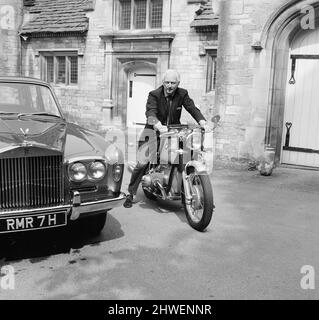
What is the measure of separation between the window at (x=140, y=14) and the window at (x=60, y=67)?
221cm

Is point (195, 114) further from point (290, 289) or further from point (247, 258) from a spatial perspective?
point (290, 289)

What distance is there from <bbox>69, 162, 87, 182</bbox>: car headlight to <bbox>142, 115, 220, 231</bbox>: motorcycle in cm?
144

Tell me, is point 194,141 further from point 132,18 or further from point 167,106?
point 132,18

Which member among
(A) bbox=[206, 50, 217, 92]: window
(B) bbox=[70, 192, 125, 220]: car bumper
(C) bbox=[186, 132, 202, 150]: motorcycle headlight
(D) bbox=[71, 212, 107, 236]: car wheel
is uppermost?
(A) bbox=[206, 50, 217, 92]: window

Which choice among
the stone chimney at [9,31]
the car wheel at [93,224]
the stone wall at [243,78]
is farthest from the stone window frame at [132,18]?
the car wheel at [93,224]

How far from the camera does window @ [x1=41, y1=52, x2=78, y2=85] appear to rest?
602 inches

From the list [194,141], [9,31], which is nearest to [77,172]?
Result: [194,141]

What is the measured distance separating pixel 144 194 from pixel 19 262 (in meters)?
3.17

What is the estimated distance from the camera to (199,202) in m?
5.52

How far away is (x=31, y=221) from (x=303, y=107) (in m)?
6.85

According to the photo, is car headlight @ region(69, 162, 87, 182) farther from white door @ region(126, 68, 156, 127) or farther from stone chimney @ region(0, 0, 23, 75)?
stone chimney @ region(0, 0, 23, 75)

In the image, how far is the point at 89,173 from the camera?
455 centimetres

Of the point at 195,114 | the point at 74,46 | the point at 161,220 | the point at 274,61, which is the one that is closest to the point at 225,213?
the point at 161,220

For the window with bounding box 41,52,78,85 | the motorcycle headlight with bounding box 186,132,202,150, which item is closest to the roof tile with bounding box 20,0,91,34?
the window with bounding box 41,52,78,85
